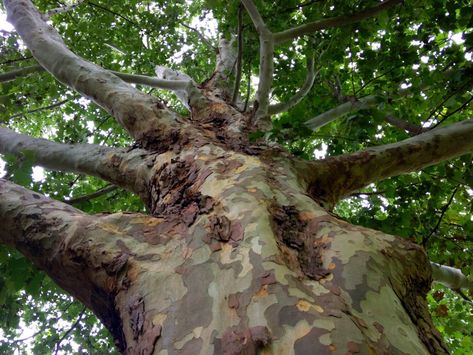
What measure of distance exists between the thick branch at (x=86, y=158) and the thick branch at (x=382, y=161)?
0.96m

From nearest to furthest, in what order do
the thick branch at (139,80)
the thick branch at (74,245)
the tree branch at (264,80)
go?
1. the thick branch at (74,245)
2. the tree branch at (264,80)
3. the thick branch at (139,80)

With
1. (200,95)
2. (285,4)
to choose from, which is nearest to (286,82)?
(285,4)

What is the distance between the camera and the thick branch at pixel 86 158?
239cm

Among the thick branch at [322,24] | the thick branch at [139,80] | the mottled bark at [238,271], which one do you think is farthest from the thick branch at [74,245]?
the thick branch at [139,80]

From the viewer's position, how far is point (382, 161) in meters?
2.40

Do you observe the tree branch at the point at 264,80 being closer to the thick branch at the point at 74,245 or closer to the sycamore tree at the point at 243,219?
the sycamore tree at the point at 243,219

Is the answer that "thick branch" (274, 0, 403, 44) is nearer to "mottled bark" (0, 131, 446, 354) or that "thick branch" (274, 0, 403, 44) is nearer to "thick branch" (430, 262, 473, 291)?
"mottled bark" (0, 131, 446, 354)

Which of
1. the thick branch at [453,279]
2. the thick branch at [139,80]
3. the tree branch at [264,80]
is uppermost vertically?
the thick branch at [139,80]

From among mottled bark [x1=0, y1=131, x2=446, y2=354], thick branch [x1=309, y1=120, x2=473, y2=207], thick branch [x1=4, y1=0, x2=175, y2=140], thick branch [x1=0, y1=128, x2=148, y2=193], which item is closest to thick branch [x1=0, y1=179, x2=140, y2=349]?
mottled bark [x1=0, y1=131, x2=446, y2=354]

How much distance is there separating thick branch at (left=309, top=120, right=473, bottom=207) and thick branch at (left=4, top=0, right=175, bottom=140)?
94 cm


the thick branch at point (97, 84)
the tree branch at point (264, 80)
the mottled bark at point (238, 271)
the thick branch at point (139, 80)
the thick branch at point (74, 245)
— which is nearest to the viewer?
the mottled bark at point (238, 271)

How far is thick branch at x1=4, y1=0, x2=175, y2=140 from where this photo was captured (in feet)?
8.48

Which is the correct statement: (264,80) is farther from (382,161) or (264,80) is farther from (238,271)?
(238,271)

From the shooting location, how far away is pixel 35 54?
11.2 ft
